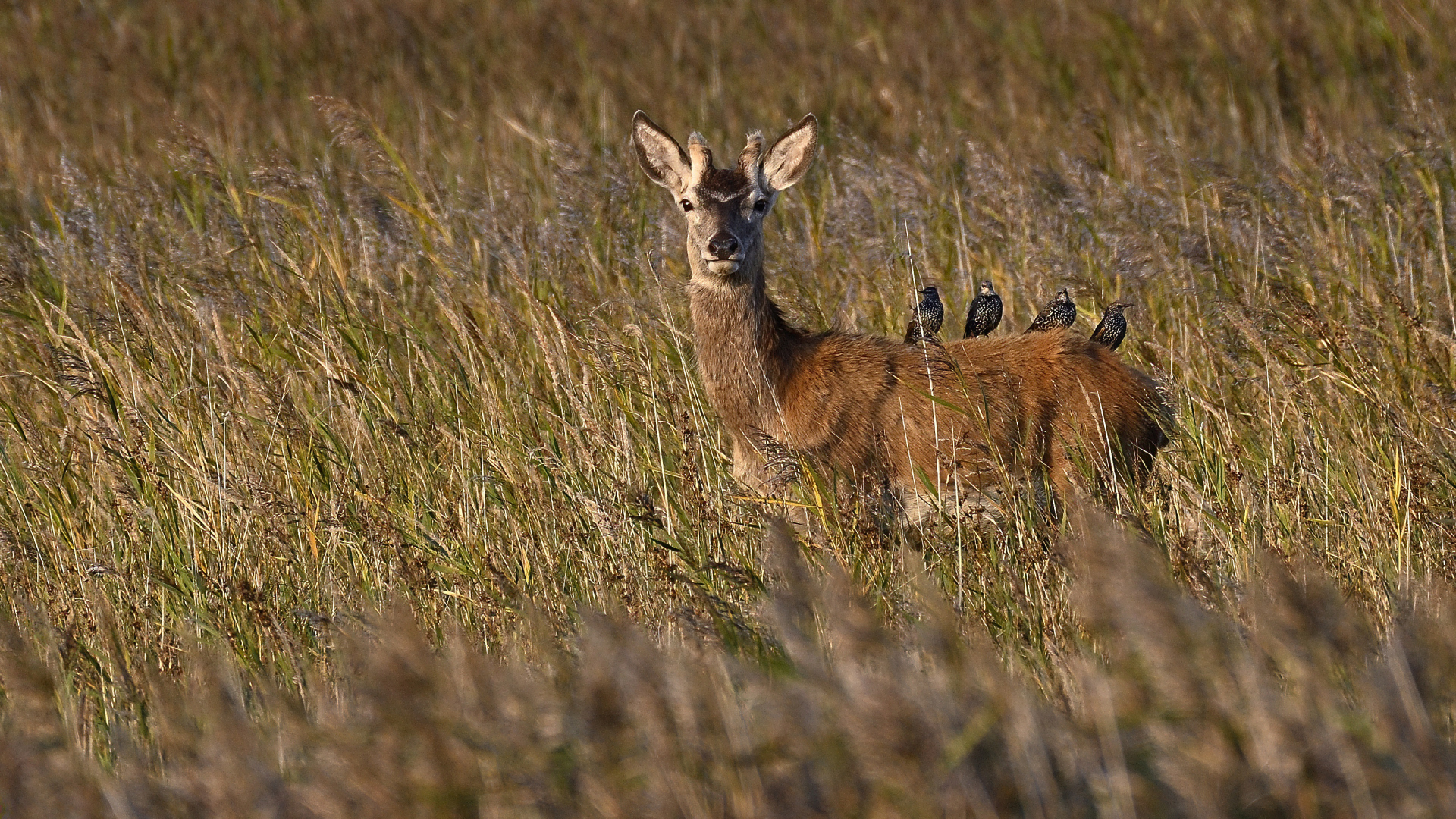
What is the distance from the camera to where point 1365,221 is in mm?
5914

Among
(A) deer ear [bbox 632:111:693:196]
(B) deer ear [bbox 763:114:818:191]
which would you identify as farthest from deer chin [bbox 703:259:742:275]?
(B) deer ear [bbox 763:114:818:191]

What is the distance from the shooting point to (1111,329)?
5156 millimetres

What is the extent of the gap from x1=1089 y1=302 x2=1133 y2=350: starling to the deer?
15cm

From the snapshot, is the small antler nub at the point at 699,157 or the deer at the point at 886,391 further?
the small antler nub at the point at 699,157

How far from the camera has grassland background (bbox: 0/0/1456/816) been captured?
1.94 metres

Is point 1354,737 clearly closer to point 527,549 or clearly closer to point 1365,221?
point 527,549

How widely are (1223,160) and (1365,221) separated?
2337mm

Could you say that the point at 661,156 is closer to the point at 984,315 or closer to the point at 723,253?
the point at 723,253

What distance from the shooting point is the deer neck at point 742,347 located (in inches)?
202

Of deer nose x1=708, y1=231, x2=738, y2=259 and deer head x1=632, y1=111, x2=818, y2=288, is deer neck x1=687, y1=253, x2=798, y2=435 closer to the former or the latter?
deer head x1=632, y1=111, x2=818, y2=288

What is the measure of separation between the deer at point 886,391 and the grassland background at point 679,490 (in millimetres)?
212

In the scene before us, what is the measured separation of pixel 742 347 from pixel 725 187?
60cm

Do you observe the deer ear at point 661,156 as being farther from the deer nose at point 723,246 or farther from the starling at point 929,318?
the starling at point 929,318

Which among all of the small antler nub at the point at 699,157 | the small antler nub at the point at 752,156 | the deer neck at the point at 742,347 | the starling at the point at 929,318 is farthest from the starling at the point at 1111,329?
the small antler nub at the point at 699,157
